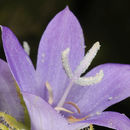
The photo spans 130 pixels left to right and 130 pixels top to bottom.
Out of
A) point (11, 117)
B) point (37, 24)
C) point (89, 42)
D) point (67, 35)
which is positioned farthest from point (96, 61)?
point (11, 117)

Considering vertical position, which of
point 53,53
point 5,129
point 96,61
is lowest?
point 96,61

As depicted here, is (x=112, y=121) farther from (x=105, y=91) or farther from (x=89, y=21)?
(x=89, y=21)

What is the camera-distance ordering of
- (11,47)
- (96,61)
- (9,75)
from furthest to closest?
1. (96,61)
2. (9,75)
3. (11,47)

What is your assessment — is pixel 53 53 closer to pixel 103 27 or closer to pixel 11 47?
pixel 11 47

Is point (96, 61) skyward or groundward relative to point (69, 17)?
groundward

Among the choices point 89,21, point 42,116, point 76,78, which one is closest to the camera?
point 42,116

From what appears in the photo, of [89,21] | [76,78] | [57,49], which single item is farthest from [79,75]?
[89,21]

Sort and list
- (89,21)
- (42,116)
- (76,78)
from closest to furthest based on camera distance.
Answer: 1. (42,116)
2. (76,78)
3. (89,21)
